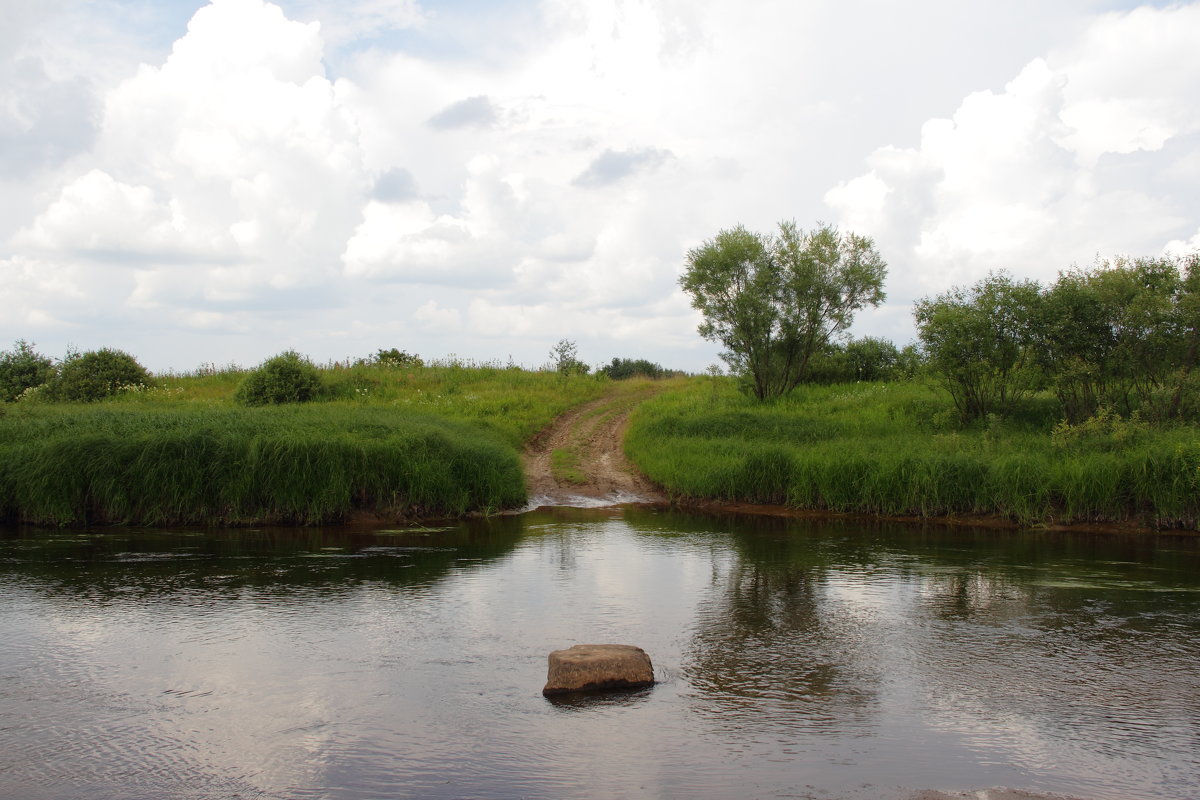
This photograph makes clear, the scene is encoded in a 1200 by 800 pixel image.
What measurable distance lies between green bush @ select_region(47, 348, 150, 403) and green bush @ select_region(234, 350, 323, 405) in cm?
620

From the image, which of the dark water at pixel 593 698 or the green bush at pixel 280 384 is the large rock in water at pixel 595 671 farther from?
the green bush at pixel 280 384

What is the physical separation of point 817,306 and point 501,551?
19.3m

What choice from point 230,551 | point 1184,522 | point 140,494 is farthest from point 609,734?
point 1184,522

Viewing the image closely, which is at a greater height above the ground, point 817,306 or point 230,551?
point 817,306

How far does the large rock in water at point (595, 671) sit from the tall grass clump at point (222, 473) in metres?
12.0

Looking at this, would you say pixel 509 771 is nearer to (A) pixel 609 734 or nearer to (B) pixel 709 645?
(A) pixel 609 734

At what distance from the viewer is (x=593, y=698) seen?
8125 mm

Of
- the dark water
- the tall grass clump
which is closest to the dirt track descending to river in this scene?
the tall grass clump

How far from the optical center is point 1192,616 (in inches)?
434

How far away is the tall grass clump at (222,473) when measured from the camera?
1825 cm

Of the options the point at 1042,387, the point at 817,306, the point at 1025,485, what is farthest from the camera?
the point at 817,306

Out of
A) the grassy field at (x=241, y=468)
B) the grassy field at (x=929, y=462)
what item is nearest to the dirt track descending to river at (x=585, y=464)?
the grassy field at (x=929, y=462)

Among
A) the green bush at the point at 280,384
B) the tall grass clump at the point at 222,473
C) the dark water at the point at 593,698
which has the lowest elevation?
the dark water at the point at 593,698

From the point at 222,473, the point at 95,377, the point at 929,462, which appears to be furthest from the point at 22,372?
the point at 929,462
